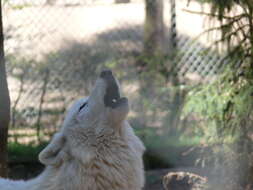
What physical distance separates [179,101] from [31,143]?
2.71 metres

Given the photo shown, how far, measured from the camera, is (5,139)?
5336 millimetres

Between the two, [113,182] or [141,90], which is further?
[141,90]

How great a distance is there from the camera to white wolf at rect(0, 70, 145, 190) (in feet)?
11.5

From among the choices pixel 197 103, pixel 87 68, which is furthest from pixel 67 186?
pixel 87 68

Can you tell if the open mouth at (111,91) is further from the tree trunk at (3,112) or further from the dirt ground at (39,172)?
the dirt ground at (39,172)

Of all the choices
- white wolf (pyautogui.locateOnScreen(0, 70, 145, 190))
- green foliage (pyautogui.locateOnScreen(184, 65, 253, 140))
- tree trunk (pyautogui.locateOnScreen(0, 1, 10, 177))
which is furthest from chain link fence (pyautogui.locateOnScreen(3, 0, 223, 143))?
white wolf (pyautogui.locateOnScreen(0, 70, 145, 190))

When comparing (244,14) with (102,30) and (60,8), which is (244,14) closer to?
(60,8)

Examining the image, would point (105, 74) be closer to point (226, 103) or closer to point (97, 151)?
point (97, 151)

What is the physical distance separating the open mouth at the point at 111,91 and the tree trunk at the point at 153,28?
511cm

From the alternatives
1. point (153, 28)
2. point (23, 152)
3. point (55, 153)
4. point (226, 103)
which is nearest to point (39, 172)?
point (23, 152)

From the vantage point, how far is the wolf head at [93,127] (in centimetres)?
359

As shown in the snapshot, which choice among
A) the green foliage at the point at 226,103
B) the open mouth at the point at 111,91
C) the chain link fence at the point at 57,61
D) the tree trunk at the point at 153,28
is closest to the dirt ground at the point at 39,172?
the chain link fence at the point at 57,61

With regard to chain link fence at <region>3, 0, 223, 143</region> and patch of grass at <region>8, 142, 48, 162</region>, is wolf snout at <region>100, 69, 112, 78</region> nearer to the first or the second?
chain link fence at <region>3, 0, 223, 143</region>

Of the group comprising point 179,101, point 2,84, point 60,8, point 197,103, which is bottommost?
point 179,101
